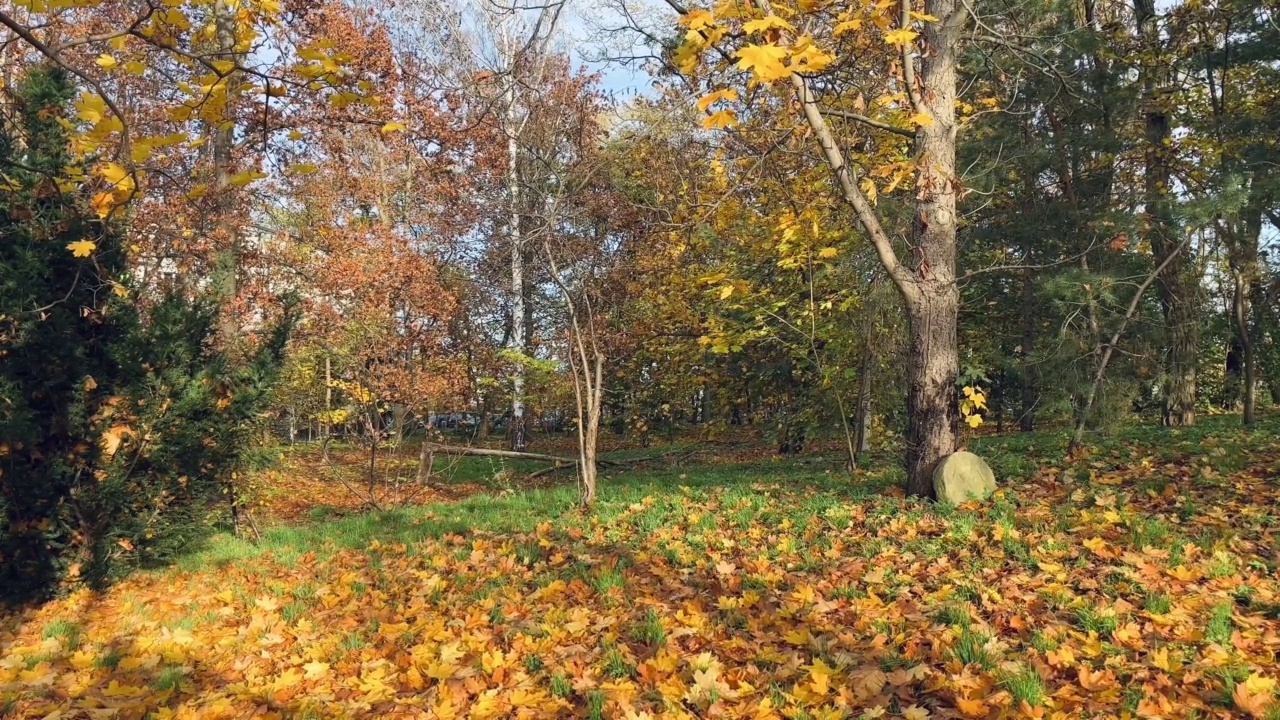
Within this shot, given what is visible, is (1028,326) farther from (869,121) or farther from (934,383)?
(869,121)

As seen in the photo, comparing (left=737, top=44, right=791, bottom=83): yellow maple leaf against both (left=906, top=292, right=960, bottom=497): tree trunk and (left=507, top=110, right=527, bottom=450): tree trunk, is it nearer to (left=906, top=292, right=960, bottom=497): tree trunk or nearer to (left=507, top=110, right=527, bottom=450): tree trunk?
(left=906, top=292, right=960, bottom=497): tree trunk

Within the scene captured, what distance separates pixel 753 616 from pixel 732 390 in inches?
482

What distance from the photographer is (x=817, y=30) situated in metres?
7.21

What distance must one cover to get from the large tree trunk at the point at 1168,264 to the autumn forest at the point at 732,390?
7cm

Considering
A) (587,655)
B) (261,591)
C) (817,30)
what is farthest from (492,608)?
(817,30)

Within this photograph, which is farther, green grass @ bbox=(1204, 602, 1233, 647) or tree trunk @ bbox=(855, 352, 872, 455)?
tree trunk @ bbox=(855, 352, 872, 455)

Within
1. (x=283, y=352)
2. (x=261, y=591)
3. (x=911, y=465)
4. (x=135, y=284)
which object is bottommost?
(x=261, y=591)

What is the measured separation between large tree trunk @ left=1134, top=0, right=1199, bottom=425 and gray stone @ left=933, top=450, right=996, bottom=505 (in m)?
6.59

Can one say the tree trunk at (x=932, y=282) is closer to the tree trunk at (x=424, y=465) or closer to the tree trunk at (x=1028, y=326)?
the tree trunk at (x=424, y=465)

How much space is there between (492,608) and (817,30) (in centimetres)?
622

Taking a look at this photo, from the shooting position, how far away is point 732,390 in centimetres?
1634

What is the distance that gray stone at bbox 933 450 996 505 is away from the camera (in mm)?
6066

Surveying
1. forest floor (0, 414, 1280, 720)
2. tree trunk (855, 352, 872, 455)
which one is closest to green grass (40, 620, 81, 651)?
forest floor (0, 414, 1280, 720)

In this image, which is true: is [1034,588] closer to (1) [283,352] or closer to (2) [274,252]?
(1) [283,352]
